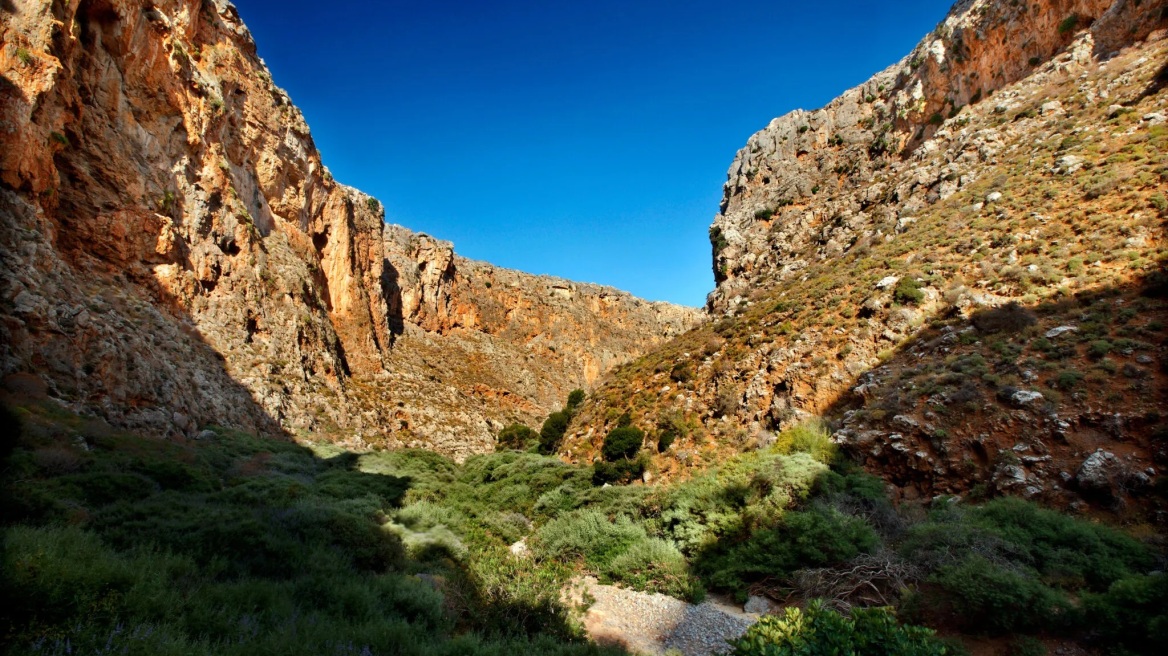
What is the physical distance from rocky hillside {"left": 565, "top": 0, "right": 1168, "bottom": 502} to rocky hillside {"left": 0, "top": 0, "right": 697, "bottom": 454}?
1591cm

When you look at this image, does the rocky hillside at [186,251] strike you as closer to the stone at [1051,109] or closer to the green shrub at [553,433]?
the green shrub at [553,433]

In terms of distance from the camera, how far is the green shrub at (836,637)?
4.58 m

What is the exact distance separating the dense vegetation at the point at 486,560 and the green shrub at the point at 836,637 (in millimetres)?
24

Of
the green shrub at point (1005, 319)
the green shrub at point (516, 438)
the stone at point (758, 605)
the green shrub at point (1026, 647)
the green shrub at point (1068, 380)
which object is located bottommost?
the stone at point (758, 605)

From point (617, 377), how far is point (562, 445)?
5.98 m

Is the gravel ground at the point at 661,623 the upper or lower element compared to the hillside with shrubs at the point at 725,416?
lower

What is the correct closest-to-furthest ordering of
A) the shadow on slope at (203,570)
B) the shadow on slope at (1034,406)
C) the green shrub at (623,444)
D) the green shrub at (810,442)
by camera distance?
the shadow on slope at (203,570), the shadow on slope at (1034,406), the green shrub at (810,442), the green shrub at (623,444)

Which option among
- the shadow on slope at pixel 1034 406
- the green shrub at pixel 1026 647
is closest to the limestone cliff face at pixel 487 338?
the shadow on slope at pixel 1034 406

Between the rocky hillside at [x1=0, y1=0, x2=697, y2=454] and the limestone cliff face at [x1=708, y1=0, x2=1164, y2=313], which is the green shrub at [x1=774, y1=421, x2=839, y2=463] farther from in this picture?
the rocky hillside at [x1=0, y1=0, x2=697, y2=454]

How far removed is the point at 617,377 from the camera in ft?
91.8

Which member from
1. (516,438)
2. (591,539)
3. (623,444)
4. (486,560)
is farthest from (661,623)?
(516,438)

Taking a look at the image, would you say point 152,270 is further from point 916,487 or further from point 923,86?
point 923,86

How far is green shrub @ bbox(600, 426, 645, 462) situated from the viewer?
18062 mm

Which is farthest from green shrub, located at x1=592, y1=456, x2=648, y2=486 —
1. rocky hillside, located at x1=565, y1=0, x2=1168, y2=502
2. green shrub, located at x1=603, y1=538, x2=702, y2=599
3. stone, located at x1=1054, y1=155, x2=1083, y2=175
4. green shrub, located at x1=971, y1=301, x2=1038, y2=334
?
stone, located at x1=1054, y1=155, x2=1083, y2=175
